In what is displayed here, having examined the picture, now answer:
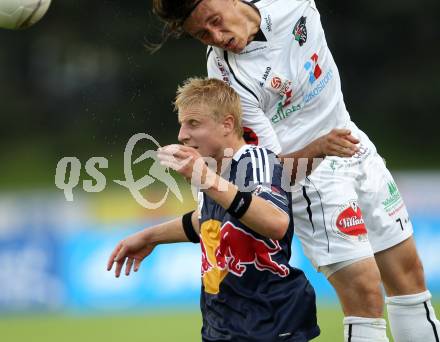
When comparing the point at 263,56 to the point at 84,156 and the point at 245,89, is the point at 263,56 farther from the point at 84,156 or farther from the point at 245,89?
the point at 84,156

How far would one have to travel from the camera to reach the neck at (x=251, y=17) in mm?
4559

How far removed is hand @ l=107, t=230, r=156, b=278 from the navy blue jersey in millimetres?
576

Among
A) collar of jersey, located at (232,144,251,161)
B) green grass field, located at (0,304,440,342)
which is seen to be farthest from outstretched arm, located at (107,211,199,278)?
green grass field, located at (0,304,440,342)

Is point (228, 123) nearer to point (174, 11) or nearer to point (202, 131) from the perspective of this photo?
point (202, 131)

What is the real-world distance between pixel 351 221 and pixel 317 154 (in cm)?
60

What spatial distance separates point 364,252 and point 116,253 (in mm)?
1198

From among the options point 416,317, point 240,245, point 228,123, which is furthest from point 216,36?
point 416,317

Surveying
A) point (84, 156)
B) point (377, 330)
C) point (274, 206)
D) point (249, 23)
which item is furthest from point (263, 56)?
point (84, 156)

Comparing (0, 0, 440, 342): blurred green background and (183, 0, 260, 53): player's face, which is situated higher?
(0, 0, 440, 342): blurred green background

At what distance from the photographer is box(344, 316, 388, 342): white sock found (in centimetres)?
470

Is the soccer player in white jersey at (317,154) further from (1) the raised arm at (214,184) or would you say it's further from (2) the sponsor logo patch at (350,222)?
(1) the raised arm at (214,184)

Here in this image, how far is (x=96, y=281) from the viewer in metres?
9.54

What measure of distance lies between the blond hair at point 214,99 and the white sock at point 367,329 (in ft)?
3.89

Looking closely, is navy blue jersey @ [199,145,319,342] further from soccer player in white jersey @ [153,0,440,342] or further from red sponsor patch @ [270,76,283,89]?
red sponsor patch @ [270,76,283,89]
